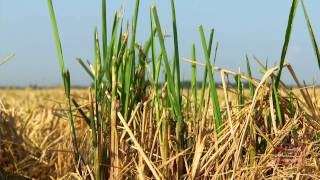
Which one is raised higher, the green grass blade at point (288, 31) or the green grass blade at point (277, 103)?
the green grass blade at point (288, 31)

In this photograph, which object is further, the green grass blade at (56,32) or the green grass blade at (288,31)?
the green grass blade at (56,32)

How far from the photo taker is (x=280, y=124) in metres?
1.55

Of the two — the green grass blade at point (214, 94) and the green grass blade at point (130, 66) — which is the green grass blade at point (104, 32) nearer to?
the green grass blade at point (130, 66)

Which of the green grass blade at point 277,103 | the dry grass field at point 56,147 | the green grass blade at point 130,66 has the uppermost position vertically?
the green grass blade at point 130,66

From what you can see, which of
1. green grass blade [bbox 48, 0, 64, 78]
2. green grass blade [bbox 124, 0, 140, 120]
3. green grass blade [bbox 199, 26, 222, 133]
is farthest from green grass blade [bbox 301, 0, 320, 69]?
green grass blade [bbox 48, 0, 64, 78]

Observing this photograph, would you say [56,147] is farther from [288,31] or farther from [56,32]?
[288,31]

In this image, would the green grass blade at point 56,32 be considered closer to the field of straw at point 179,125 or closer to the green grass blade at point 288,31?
the field of straw at point 179,125

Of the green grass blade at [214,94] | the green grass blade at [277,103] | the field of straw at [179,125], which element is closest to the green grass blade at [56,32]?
the field of straw at [179,125]

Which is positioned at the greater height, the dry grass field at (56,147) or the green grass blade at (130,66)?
the green grass blade at (130,66)

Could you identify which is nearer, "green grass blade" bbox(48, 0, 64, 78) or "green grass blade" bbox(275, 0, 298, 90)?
"green grass blade" bbox(275, 0, 298, 90)

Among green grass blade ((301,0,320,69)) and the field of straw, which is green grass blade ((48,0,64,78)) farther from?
green grass blade ((301,0,320,69))

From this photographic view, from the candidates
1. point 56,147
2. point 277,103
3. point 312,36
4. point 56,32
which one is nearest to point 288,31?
point 312,36

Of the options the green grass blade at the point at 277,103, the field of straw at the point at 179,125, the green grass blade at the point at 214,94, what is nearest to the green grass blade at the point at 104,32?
the field of straw at the point at 179,125

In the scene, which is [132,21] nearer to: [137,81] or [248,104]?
[137,81]
